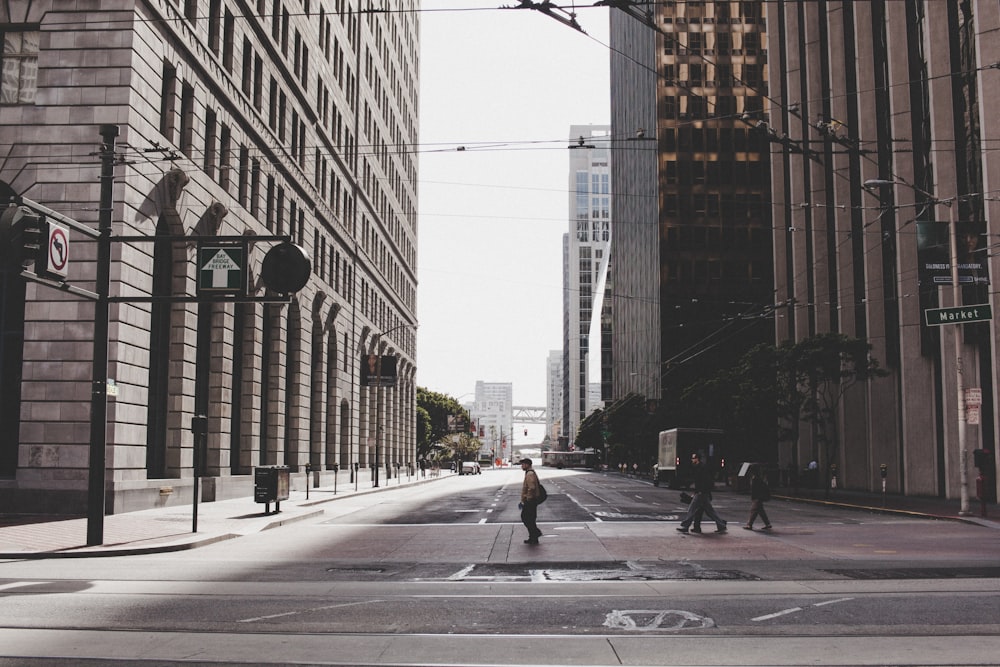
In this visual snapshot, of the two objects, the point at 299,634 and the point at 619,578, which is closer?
the point at 299,634

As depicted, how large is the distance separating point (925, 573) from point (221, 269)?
46.0 ft

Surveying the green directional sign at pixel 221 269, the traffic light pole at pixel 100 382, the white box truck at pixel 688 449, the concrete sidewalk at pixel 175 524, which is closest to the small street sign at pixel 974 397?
the concrete sidewalk at pixel 175 524

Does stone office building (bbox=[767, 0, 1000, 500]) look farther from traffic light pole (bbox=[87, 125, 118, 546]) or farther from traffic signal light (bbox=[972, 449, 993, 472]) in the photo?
traffic light pole (bbox=[87, 125, 118, 546])

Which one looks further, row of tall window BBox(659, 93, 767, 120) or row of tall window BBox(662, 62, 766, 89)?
row of tall window BBox(662, 62, 766, 89)

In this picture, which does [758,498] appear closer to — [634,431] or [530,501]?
[530,501]

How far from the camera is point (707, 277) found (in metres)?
94.2

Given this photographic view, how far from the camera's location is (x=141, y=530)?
21375 mm

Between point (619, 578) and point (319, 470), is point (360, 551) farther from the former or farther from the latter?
point (319, 470)

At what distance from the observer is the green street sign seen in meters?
25.5

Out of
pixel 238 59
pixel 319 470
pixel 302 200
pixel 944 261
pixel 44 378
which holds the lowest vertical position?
pixel 319 470

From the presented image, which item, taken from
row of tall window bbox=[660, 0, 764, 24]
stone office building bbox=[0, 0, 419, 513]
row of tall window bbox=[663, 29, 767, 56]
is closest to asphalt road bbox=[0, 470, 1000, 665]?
stone office building bbox=[0, 0, 419, 513]

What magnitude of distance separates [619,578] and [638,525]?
10755 millimetres

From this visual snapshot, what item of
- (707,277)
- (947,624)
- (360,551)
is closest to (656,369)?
(707,277)

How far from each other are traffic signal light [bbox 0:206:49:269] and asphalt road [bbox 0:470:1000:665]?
17.1ft
